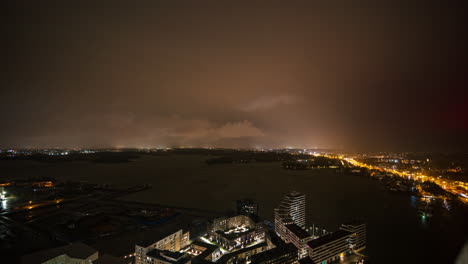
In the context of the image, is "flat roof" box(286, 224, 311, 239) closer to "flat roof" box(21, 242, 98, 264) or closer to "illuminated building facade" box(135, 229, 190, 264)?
"illuminated building facade" box(135, 229, 190, 264)

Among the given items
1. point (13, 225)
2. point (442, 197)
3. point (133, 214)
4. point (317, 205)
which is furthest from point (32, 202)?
point (442, 197)

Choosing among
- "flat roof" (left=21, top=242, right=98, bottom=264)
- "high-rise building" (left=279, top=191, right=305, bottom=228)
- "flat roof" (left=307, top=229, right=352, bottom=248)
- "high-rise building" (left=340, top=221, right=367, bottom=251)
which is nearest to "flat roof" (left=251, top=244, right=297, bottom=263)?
"flat roof" (left=307, top=229, right=352, bottom=248)

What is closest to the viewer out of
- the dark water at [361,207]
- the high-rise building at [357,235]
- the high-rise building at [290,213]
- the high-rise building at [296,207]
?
the high-rise building at [357,235]

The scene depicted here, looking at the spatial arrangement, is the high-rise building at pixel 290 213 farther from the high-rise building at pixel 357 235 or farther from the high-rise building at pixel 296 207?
the high-rise building at pixel 357 235

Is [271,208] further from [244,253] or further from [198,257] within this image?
[198,257]

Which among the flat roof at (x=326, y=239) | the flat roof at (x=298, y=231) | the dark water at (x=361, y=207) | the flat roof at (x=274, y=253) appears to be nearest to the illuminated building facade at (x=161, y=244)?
the flat roof at (x=274, y=253)

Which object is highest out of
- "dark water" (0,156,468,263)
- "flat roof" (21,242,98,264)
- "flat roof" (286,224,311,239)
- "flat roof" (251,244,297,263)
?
"flat roof" (21,242,98,264)

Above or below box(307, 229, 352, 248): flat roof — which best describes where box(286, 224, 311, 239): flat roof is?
above

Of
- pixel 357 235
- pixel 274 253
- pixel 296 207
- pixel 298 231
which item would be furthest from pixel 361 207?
pixel 274 253
